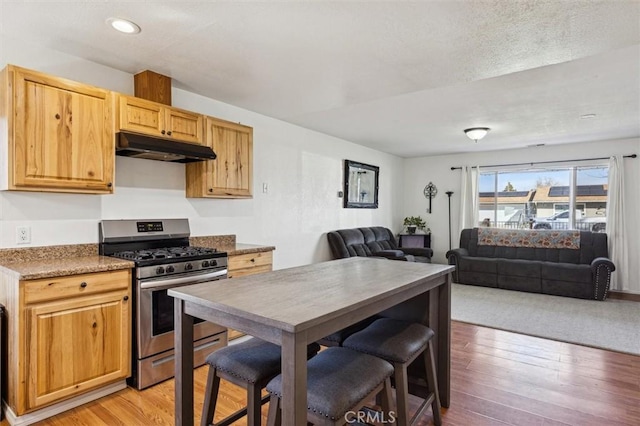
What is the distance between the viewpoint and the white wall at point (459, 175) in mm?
5477

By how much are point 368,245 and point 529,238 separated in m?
2.75

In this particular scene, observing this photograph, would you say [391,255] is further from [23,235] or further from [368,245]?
[23,235]

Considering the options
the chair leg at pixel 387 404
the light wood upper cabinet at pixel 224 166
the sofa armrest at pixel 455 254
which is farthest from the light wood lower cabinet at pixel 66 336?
the sofa armrest at pixel 455 254

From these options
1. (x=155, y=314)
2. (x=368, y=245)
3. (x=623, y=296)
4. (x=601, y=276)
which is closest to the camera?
(x=155, y=314)

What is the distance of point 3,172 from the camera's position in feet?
7.29

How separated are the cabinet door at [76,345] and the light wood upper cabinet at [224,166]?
3.97 ft

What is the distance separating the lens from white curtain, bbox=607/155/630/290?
5.48 meters

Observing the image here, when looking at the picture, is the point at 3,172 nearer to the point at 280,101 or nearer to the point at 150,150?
the point at 150,150

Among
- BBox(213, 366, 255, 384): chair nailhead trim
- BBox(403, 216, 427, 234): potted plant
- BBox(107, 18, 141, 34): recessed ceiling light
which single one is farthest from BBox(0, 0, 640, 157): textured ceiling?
BBox(403, 216, 427, 234): potted plant

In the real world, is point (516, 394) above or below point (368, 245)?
below

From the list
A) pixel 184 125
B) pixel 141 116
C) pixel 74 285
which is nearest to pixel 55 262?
pixel 74 285

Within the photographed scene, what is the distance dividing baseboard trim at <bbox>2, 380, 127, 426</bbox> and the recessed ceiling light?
7.57ft

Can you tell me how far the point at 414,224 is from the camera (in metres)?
7.33

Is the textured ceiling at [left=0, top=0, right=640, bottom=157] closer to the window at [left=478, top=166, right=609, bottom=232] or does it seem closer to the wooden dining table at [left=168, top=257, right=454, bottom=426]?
the wooden dining table at [left=168, top=257, right=454, bottom=426]
